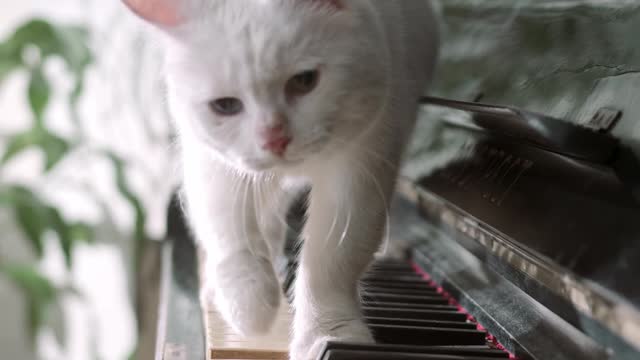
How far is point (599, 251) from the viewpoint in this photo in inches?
29.1

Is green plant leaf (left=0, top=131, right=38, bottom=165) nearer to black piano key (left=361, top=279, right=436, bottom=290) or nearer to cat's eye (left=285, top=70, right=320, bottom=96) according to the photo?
black piano key (left=361, top=279, right=436, bottom=290)

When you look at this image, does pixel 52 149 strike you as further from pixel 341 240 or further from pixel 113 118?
pixel 341 240

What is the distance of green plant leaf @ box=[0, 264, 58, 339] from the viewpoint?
2023mm

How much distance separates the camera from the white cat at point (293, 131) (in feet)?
3.01

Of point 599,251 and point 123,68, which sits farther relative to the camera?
point 123,68

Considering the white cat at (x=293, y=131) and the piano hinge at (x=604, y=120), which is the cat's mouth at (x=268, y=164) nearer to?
the white cat at (x=293, y=131)

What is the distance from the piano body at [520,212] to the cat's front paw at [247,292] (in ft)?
0.14

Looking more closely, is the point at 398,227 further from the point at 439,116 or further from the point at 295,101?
the point at 295,101

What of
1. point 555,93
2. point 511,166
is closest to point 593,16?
point 555,93

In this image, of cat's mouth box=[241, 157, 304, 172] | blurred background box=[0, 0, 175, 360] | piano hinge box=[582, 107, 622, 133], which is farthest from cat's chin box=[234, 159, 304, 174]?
blurred background box=[0, 0, 175, 360]

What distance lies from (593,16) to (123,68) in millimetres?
1698

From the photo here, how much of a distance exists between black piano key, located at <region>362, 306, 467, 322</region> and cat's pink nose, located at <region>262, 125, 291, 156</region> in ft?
0.89

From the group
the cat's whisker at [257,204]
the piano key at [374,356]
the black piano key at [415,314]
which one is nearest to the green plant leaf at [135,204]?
the cat's whisker at [257,204]

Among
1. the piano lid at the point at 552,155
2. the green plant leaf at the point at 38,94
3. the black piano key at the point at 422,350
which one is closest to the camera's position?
the piano lid at the point at 552,155
